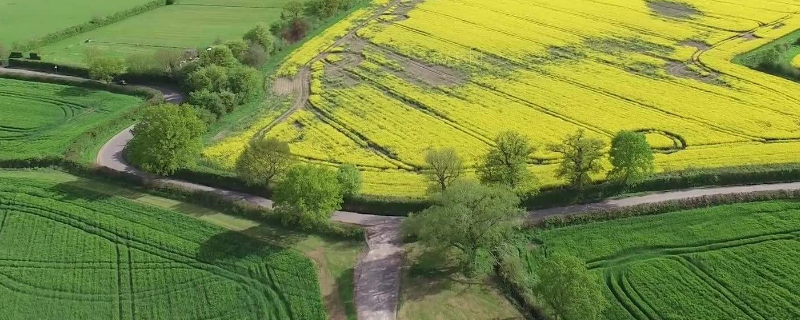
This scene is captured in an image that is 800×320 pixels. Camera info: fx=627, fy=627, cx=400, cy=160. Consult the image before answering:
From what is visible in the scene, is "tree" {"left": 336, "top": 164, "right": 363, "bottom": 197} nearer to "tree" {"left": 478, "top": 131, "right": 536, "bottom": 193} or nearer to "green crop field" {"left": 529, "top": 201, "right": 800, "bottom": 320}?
"tree" {"left": 478, "top": 131, "right": 536, "bottom": 193}

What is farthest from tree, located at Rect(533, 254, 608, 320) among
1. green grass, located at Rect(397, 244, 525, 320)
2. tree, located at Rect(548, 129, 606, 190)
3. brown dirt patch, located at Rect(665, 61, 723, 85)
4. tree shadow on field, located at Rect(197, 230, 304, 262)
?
brown dirt patch, located at Rect(665, 61, 723, 85)

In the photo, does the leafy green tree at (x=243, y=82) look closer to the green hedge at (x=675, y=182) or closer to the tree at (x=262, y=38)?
the tree at (x=262, y=38)

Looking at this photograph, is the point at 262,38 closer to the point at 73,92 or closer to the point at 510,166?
the point at 73,92

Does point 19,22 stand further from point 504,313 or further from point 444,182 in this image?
point 504,313

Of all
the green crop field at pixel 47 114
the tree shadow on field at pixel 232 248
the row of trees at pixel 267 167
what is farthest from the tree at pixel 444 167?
the green crop field at pixel 47 114

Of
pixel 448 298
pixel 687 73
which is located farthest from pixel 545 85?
pixel 448 298

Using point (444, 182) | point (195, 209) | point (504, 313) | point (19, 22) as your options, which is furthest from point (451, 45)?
point (19, 22)
